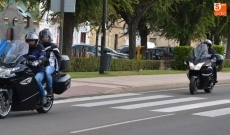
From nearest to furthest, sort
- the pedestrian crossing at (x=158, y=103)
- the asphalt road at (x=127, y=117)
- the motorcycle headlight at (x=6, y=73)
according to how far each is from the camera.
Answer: the asphalt road at (x=127, y=117), the motorcycle headlight at (x=6, y=73), the pedestrian crossing at (x=158, y=103)

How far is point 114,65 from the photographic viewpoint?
33.6m

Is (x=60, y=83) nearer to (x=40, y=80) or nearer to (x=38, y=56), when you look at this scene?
(x=40, y=80)

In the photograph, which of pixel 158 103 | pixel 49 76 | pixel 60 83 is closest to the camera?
pixel 49 76

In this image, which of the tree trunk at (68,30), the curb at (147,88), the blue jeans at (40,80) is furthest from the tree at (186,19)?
the blue jeans at (40,80)

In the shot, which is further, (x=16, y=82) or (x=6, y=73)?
(x=16, y=82)

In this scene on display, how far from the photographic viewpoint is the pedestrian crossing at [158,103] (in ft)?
52.7

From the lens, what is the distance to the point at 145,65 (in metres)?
36.3

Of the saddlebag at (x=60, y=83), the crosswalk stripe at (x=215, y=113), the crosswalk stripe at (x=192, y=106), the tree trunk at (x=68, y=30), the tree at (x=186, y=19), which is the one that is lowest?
the crosswalk stripe at (x=215, y=113)

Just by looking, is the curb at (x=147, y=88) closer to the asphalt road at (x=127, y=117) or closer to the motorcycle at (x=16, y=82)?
the asphalt road at (x=127, y=117)

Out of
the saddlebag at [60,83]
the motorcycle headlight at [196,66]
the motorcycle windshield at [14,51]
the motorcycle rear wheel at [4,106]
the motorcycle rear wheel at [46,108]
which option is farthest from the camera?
the motorcycle headlight at [196,66]

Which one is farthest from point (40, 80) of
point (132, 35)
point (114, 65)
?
point (132, 35)

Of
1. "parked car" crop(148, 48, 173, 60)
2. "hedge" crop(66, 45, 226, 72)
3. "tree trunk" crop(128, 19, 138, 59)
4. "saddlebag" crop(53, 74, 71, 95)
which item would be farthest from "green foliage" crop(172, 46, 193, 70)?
"saddlebag" crop(53, 74, 71, 95)

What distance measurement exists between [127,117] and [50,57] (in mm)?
2090

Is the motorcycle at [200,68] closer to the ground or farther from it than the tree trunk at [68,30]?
closer to the ground
